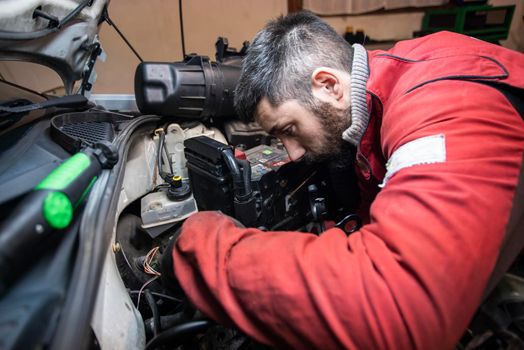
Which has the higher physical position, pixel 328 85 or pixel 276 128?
pixel 328 85

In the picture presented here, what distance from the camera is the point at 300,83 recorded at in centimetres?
88

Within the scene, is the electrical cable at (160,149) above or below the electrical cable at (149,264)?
above

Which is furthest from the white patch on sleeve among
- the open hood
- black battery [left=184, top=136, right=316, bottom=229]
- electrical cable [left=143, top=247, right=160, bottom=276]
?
the open hood

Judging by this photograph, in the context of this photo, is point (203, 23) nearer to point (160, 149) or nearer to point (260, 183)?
point (160, 149)

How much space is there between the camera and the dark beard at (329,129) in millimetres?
902

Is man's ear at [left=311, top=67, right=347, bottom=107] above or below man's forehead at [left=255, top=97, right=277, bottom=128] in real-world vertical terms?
above

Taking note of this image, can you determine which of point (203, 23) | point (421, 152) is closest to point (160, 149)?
point (421, 152)

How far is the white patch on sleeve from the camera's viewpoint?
1.61ft

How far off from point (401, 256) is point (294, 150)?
2.04ft

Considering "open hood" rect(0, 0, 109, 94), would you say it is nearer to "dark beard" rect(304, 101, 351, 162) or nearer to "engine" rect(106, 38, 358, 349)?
"engine" rect(106, 38, 358, 349)

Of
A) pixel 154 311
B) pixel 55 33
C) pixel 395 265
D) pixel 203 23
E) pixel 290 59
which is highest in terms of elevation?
pixel 203 23

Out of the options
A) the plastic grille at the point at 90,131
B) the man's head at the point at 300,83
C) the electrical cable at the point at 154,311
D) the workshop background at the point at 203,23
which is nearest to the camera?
the electrical cable at the point at 154,311

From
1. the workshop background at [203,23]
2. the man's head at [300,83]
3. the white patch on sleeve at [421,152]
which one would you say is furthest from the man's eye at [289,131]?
the workshop background at [203,23]

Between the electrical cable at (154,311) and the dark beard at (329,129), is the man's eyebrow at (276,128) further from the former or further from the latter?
the electrical cable at (154,311)
